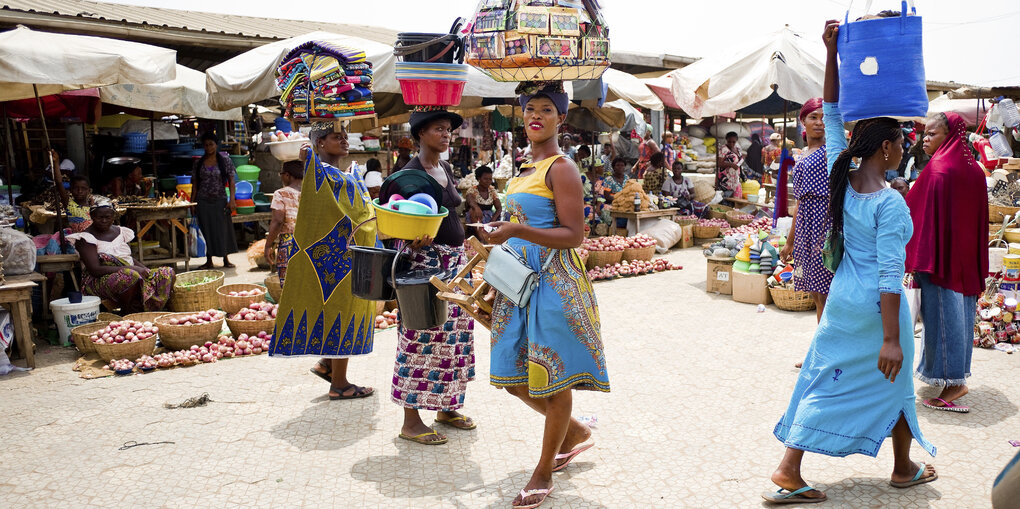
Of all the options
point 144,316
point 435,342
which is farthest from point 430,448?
point 144,316

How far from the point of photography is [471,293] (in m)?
3.41

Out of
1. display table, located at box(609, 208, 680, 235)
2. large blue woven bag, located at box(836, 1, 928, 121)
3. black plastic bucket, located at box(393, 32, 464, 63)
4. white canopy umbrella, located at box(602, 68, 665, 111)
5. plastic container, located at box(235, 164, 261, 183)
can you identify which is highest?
white canopy umbrella, located at box(602, 68, 665, 111)

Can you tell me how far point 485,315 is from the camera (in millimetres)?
3504

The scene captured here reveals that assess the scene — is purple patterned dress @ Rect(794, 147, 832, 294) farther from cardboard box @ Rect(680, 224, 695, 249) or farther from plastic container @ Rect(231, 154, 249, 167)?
plastic container @ Rect(231, 154, 249, 167)

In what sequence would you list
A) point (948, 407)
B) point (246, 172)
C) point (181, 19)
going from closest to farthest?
point (948, 407) → point (246, 172) → point (181, 19)

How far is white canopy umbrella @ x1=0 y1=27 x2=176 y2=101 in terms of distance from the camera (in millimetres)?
6137

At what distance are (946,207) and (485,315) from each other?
3080 mm

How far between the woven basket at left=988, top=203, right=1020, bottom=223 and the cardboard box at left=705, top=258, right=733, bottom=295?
2443 millimetres

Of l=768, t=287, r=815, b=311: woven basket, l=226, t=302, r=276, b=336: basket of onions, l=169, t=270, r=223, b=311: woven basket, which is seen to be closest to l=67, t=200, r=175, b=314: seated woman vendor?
l=169, t=270, r=223, b=311: woven basket

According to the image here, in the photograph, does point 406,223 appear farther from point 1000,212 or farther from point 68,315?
point 1000,212

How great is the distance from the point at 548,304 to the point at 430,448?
141 cm

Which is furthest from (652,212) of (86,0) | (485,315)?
(86,0)

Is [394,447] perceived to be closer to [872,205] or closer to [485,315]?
[485,315]

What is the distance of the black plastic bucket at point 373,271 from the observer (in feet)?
11.9
